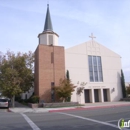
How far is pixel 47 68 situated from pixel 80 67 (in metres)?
6.42

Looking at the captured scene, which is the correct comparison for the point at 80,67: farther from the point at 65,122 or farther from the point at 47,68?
the point at 65,122

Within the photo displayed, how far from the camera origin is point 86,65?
31.0m

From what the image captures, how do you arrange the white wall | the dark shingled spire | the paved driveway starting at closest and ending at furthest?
the paved driveway, the white wall, the dark shingled spire

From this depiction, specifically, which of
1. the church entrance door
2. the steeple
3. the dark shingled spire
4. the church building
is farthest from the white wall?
the dark shingled spire

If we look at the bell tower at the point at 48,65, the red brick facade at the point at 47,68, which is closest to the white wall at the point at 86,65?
the red brick facade at the point at 47,68

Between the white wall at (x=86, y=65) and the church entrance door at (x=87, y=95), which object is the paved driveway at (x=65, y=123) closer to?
the white wall at (x=86, y=65)

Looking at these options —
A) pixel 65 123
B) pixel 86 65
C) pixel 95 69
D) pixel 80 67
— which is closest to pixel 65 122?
pixel 65 123

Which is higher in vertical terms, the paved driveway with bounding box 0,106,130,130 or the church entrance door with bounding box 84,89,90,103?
the church entrance door with bounding box 84,89,90,103

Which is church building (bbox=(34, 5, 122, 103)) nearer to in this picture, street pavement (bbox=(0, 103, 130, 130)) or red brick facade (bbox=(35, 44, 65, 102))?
red brick facade (bbox=(35, 44, 65, 102))

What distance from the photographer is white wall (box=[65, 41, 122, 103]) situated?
29.9 meters

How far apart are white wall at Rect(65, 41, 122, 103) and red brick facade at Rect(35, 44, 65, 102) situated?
5.63 ft

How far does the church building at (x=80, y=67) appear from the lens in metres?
27.1

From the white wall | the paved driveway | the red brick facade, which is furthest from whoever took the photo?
the white wall

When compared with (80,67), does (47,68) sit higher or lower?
lower
